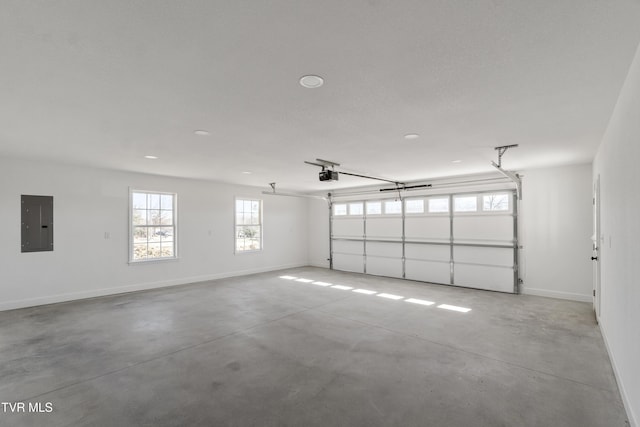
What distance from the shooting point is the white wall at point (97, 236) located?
506 cm

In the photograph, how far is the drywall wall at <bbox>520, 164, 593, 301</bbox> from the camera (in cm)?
539

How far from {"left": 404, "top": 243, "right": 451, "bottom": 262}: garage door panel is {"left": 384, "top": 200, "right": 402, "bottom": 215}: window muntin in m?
0.95

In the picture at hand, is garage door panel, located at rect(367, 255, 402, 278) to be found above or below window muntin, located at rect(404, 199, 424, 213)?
below

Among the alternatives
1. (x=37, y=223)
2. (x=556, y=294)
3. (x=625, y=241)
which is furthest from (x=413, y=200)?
(x=37, y=223)

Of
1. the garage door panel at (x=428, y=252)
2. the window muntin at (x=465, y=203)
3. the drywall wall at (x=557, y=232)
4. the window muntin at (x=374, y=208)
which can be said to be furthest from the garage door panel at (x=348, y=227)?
the drywall wall at (x=557, y=232)

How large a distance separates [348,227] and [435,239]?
2.69 metres

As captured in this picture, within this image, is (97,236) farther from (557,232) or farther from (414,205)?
(557,232)

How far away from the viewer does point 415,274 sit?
7590 mm

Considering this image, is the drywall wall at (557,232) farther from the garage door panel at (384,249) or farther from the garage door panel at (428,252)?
the garage door panel at (384,249)

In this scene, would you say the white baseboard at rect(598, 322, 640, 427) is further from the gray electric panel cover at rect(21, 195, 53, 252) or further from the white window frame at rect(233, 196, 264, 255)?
the gray electric panel cover at rect(21, 195, 53, 252)

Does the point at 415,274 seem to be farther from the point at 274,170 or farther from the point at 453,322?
the point at 274,170

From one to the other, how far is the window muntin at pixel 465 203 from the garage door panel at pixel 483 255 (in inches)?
34.2

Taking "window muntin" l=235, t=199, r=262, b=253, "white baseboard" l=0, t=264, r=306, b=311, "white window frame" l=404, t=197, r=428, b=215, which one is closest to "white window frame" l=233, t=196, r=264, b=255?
"window muntin" l=235, t=199, r=262, b=253

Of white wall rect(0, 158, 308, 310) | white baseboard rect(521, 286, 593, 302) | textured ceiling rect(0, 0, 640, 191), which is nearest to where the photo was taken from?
textured ceiling rect(0, 0, 640, 191)
